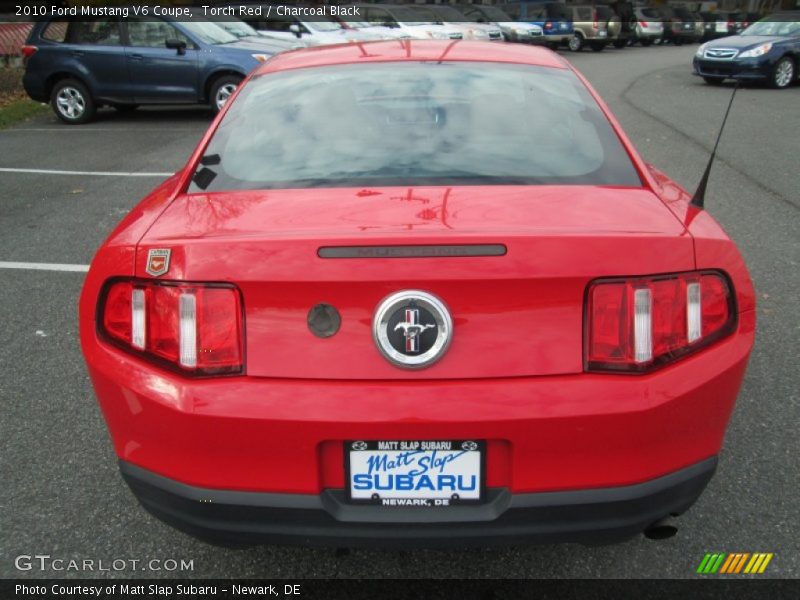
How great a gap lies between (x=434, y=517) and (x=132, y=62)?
39.1ft

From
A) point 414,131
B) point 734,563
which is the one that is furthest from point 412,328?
point 734,563

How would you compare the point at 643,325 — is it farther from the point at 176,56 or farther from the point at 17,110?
the point at 17,110

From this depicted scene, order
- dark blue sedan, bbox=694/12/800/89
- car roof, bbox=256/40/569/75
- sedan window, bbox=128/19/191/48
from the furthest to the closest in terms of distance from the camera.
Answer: dark blue sedan, bbox=694/12/800/89, sedan window, bbox=128/19/191/48, car roof, bbox=256/40/569/75

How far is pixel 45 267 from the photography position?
573 cm

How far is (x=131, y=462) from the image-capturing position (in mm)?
2225

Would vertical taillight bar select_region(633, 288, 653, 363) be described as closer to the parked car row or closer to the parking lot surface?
the parking lot surface

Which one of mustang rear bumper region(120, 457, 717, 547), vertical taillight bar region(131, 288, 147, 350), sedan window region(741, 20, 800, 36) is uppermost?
vertical taillight bar region(131, 288, 147, 350)

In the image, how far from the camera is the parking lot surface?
105 inches

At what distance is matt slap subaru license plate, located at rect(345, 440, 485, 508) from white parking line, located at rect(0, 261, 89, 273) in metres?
4.15

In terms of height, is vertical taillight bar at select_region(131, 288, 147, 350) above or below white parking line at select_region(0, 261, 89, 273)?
above

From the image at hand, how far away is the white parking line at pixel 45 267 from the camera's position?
5658 millimetres

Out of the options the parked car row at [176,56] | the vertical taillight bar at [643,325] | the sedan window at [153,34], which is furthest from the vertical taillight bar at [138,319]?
the sedan window at [153,34]

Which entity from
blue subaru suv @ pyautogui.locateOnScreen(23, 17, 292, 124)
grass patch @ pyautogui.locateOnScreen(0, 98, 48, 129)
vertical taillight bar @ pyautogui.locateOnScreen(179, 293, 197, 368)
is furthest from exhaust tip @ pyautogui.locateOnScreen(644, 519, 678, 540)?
grass patch @ pyautogui.locateOnScreen(0, 98, 48, 129)
